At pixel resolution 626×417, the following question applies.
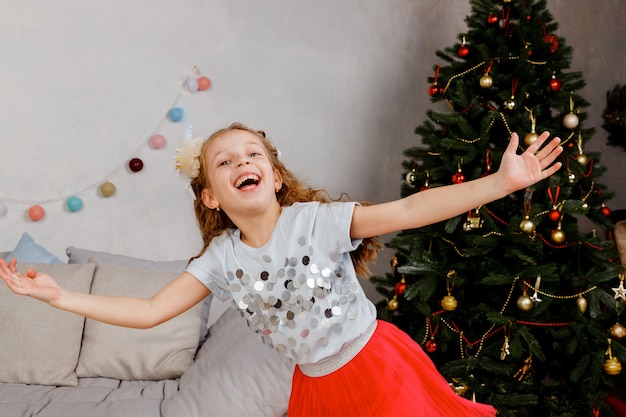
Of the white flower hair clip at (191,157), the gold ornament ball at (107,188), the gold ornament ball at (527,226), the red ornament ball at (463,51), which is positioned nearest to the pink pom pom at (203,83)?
the gold ornament ball at (107,188)

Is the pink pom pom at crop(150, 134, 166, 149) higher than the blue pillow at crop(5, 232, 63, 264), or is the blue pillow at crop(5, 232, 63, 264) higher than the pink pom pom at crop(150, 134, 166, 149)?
the pink pom pom at crop(150, 134, 166, 149)

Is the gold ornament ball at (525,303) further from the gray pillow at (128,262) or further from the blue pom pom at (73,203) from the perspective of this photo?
the blue pom pom at (73,203)

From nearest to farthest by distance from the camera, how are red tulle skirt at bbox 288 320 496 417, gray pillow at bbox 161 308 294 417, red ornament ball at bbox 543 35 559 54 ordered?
red tulle skirt at bbox 288 320 496 417, gray pillow at bbox 161 308 294 417, red ornament ball at bbox 543 35 559 54

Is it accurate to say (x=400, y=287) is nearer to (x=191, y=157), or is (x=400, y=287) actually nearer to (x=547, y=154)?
(x=191, y=157)

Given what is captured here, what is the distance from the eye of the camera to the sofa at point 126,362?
1910 millimetres

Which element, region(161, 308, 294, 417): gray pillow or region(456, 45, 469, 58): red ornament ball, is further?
region(456, 45, 469, 58): red ornament ball

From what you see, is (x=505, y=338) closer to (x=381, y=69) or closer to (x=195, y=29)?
(x=381, y=69)

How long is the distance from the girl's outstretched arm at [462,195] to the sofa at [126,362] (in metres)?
0.84

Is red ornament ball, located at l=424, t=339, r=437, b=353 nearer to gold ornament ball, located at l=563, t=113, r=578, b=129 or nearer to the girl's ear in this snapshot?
gold ornament ball, located at l=563, t=113, r=578, b=129

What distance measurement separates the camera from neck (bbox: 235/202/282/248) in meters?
1.37

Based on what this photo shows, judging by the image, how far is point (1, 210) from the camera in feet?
9.01

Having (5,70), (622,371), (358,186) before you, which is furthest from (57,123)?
(622,371)

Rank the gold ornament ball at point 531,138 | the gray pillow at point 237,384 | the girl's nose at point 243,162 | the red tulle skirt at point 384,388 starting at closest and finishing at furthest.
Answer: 1. the red tulle skirt at point 384,388
2. the girl's nose at point 243,162
3. the gray pillow at point 237,384
4. the gold ornament ball at point 531,138

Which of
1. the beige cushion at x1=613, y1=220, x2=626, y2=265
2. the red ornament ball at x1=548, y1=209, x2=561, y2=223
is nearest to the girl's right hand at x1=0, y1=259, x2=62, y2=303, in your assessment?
the red ornament ball at x1=548, y1=209, x2=561, y2=223
